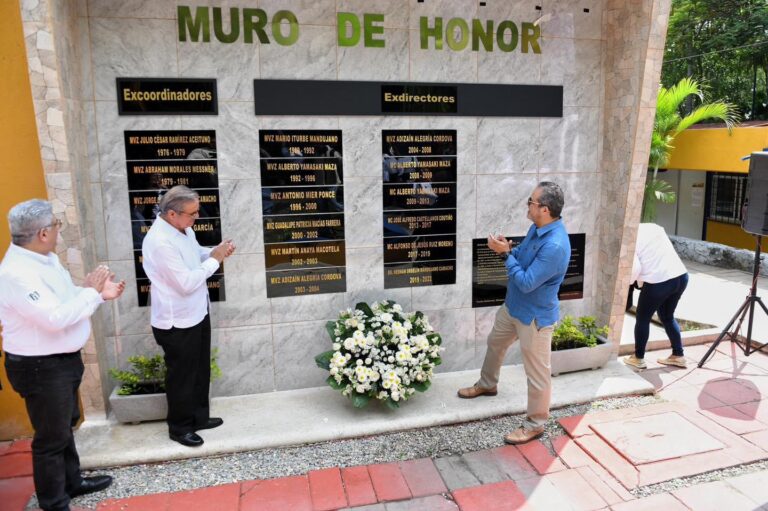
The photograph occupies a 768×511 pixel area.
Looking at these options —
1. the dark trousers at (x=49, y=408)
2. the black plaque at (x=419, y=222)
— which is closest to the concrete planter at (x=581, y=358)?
the black plaque at (x=419, y=222)

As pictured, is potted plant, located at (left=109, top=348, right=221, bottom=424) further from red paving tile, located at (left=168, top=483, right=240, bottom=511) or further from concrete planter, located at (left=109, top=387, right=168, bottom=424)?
red paving tile, located at (left=168, top=483, right=240, bottom=511)

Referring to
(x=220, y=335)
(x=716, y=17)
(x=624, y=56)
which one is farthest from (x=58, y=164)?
(x=716, y=17)

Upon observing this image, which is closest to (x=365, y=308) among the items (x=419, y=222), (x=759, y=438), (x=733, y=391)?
(x=419, y=222)

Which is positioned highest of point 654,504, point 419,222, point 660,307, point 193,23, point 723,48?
point 723,48

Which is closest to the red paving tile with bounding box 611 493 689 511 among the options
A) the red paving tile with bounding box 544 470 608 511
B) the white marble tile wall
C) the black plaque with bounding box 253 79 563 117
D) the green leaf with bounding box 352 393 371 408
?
the red paving tile with bounding box 544 470 608 511

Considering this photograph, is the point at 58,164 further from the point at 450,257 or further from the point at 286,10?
the point at 450,257

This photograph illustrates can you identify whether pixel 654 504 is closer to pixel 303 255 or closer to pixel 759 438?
pixel 759 438

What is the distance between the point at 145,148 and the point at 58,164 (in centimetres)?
63

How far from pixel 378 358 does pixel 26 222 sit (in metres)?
2.47

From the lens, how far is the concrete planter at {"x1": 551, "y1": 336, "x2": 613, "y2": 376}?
4.84 m

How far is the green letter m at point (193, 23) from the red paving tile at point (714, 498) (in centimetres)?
457

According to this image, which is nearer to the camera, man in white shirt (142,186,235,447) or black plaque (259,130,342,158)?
man in white shirt (142,186,235,447)

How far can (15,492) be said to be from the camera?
11.1 feet

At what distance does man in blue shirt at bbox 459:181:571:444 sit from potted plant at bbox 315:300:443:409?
2.34 feet
